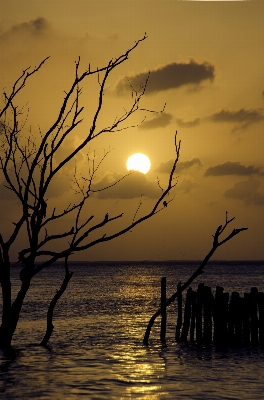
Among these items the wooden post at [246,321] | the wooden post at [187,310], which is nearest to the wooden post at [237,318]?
the wooden post at [246,321]

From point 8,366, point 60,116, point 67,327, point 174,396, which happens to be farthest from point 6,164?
point 67,327

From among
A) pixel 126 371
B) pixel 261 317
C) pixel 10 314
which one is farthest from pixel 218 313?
pixel 10 314

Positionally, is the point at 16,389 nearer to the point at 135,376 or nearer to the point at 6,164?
the point at 135,376

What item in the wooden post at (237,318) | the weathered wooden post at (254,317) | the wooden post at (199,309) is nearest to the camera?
the weathered wooden post at (254,317)

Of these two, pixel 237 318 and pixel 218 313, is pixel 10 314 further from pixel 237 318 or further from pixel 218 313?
pixel 237 318

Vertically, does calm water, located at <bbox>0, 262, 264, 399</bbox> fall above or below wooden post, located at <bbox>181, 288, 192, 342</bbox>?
below

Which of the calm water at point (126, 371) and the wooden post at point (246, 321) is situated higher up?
the wooden post at point (246, 321)

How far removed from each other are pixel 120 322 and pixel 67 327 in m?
3.64

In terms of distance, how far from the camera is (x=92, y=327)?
1241 inches

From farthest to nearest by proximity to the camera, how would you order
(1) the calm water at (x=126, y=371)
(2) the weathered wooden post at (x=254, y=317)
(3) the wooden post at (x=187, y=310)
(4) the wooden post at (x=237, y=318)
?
(3) the wooden post at (x=187, y=310), (4) the wooden post at (x=237, y=318), (2) the weathered wooden post at (x=254, y=317), (1) the calm water at (x=126, y=371)

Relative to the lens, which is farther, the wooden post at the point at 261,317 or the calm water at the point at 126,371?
the wooden post at the point at 261,317

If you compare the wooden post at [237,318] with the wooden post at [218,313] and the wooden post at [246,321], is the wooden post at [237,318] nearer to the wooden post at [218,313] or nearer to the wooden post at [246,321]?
the wooden post at [246,321]

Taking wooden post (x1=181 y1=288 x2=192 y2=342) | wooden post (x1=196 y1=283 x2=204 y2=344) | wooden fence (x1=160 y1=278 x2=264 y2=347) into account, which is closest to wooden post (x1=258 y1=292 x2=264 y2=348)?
wooden fence (x1=160 y1=278 x2=264 y2=347)

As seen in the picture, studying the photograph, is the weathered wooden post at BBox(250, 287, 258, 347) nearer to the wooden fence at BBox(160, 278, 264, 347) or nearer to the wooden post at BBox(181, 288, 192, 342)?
the wooden fence at BBox(160, 278, 264, 347)
